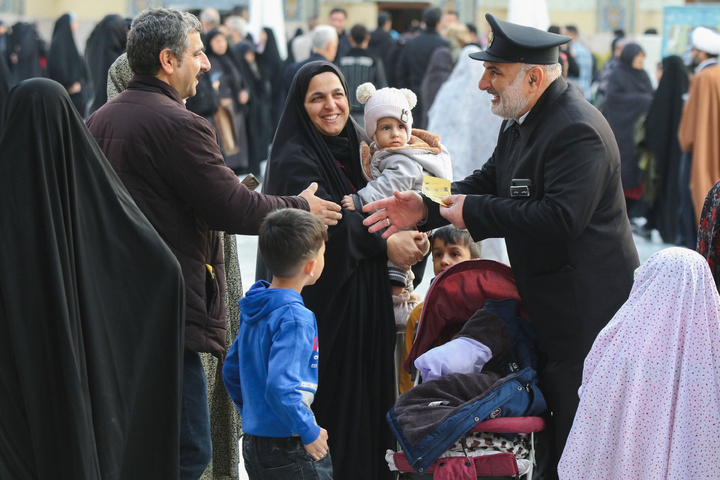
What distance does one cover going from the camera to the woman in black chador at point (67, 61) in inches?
446

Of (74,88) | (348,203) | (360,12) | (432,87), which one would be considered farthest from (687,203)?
(360,12)

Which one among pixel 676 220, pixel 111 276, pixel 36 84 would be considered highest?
pixel 36 84

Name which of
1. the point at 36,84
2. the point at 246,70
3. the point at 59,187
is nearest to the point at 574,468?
the point at 59,187

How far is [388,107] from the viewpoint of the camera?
3383mm

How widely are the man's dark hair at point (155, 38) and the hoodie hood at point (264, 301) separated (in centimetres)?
78

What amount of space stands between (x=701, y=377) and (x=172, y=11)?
1.89 metres

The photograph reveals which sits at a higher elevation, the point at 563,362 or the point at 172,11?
the point at 172,11

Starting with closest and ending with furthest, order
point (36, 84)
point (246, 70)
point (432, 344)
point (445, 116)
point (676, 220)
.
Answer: point (36, 84), point (432, 344), point (445, 116), point (676, 220), point (246, 70)

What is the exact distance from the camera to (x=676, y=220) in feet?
26.4

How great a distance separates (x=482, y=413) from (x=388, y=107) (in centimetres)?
120

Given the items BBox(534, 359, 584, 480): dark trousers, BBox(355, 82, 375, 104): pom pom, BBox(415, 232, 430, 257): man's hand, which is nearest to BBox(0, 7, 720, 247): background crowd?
BBox(355, 82, 375, 104): pom pom

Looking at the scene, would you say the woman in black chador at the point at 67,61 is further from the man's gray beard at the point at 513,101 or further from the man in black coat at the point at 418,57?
the man's gray beard at the point at 513,101

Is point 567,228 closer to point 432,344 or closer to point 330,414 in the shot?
point 432,344

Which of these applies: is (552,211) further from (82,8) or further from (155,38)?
(82,8)
